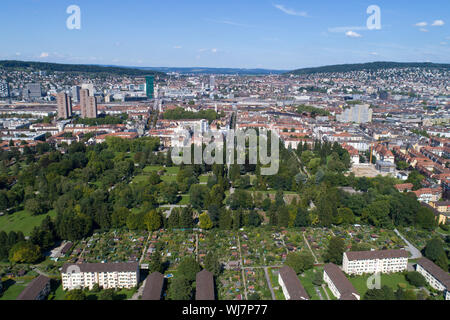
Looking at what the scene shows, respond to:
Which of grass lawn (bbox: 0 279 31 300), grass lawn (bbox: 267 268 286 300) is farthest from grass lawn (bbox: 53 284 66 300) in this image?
grass lawn (bbox: 267 268 286 300)

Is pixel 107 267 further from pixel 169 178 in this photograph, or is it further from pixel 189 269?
pixel 169 178

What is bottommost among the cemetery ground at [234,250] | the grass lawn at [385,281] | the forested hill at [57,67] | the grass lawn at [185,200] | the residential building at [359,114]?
the grass lawn at [385,281]

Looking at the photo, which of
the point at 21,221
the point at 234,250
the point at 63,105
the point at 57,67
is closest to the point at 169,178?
the point at 21,221

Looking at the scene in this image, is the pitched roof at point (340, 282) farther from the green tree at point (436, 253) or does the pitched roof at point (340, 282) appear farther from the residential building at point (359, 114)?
the residential building at point (359, 114)

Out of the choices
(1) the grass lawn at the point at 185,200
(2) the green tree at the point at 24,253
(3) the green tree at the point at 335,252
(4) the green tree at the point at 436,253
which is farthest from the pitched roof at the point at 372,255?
(2) the green tree at the point at 24,253

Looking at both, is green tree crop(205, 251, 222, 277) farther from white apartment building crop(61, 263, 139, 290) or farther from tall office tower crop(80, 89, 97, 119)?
tall office tower crop(80, 89, 97, 119)

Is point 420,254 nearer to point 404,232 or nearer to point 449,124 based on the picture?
point 404,232
